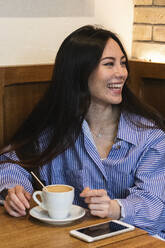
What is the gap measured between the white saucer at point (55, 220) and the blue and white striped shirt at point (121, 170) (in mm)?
272

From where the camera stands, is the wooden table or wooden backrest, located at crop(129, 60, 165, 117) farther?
wooden backrest, located at crop(129, 60, 165, 117)

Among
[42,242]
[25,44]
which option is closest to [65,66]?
[25,44]

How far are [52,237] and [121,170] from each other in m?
0.58

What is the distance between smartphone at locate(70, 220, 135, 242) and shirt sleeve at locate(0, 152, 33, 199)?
469 millimetres

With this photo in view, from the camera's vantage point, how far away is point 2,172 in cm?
188

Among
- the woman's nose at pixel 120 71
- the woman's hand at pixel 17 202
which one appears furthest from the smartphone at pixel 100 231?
the woman's nose at pixel 120 71

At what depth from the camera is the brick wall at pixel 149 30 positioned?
8.08 feet

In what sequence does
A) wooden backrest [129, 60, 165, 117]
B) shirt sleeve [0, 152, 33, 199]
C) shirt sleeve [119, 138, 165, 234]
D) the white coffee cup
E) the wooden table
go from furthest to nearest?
wooden backrest [129, 60, 165, 117] < shirt sleeve [0, 152, 33, 199] < shirt sleeve [119, 138, 165, 234] < the white coffee cup < the wooden table

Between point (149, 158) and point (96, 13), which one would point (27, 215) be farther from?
point (96, 13)

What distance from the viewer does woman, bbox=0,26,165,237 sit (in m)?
1.87

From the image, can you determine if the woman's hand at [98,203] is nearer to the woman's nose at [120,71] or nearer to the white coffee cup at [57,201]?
the white coffee cup at [57,201]

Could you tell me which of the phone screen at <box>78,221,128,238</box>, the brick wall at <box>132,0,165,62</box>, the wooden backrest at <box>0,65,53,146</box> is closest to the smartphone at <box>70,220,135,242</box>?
the phone screen at <box>78,221,128,238</box>

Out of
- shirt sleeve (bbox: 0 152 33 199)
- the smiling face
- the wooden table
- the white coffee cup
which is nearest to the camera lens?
the wooden table

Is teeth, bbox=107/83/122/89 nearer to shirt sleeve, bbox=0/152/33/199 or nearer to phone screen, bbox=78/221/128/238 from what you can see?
shirt sleeve, bbox=0/152/33/199
